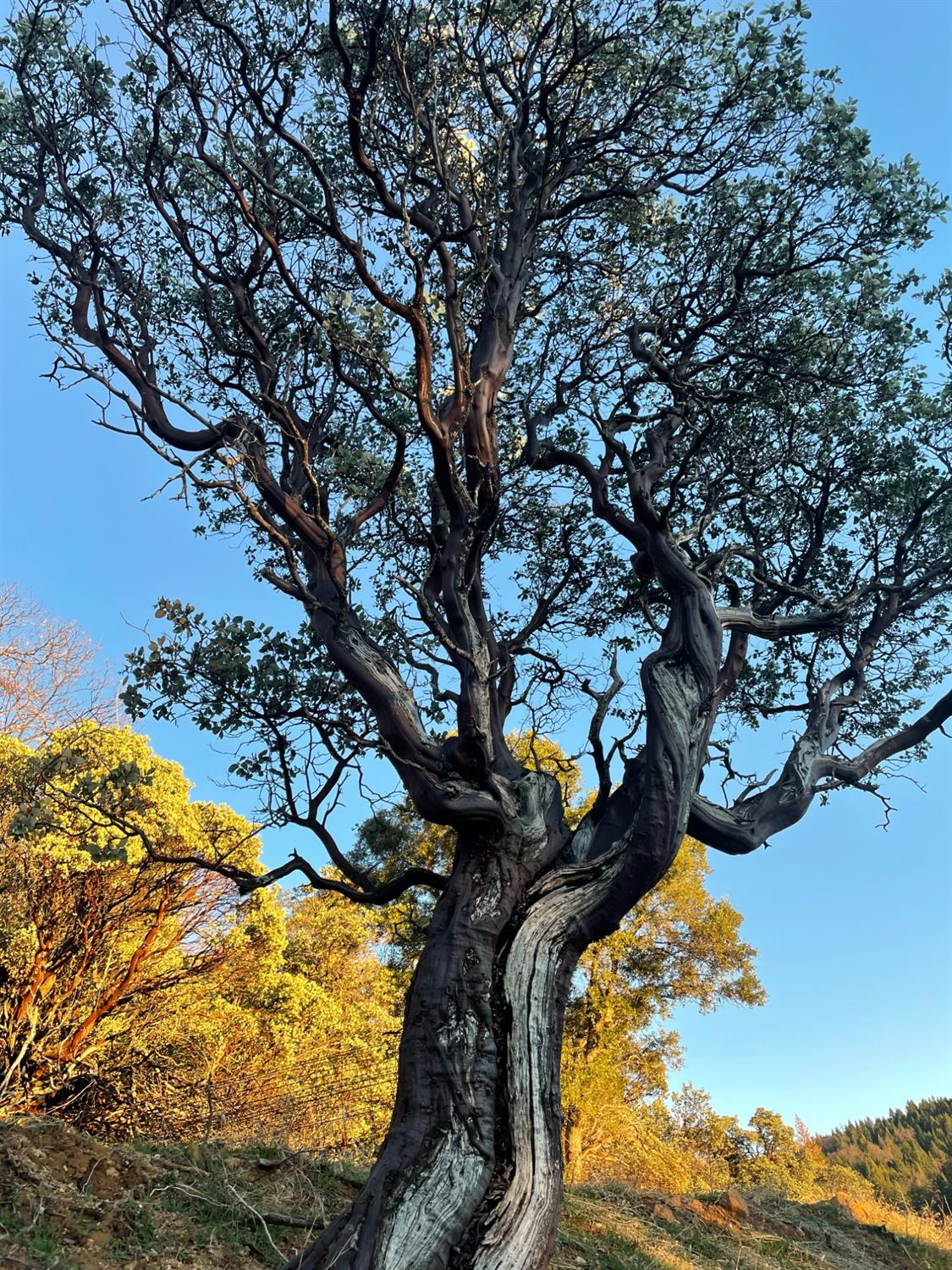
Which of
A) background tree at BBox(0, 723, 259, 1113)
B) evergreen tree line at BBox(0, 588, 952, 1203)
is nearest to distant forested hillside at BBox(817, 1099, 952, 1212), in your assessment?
evergreen tree line at BBox(0, 588, 952, 1203)

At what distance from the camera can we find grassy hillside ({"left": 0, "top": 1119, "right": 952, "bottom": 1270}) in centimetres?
486

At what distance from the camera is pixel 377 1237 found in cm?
399

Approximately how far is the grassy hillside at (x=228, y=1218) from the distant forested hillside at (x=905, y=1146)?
2374cm

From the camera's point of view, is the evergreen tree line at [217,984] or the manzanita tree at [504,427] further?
the evergreen tree line at [217,984]

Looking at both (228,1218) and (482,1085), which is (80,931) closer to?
(228,1218)

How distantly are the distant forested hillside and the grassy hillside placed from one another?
23739 millimetres

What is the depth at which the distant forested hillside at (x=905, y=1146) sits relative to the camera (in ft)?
108

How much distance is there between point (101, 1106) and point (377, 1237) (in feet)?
31.1

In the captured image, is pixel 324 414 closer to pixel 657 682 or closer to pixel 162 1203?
pixel 657 682

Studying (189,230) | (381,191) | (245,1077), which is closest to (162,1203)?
(381,191)

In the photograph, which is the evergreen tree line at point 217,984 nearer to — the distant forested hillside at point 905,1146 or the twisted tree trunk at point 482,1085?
the twisted tree trunk at point 482,1085

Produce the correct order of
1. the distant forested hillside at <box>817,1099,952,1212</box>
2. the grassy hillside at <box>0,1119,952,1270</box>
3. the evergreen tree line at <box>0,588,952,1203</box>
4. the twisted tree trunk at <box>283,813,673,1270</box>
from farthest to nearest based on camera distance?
1. the distant forested hillside at <box>817,1099,952,1212</box>
2. the evergreen tree line at <box>0,588,952,1203</box>
3. the grassy hillside at <box>0,1119,952,1270</box>
4. the twisted tree trunk at <box>283,813,673,1270</box>

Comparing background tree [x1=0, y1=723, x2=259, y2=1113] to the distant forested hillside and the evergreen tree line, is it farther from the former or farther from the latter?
the distant forested hillside

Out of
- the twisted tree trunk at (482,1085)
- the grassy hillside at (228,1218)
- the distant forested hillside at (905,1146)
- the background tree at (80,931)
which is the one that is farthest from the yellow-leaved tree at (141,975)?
the distant forested hillside at (905,1146)
